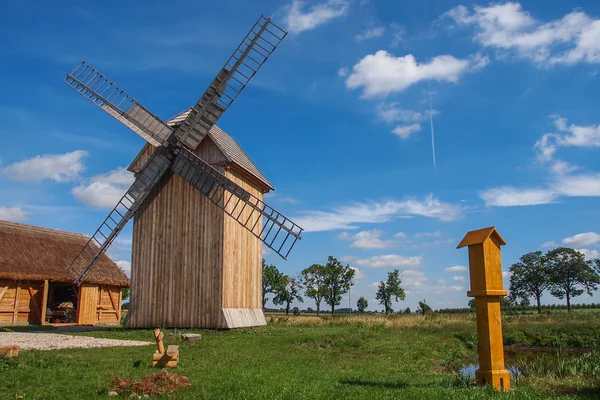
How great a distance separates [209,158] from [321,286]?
49.8m

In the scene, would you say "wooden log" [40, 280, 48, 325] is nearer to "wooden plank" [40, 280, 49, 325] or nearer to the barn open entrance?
"wooden plank" [40, 280, 49, 325]

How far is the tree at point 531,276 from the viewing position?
7569cm

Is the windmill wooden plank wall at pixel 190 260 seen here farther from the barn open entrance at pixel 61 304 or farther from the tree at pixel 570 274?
the tree at pixel 570 274

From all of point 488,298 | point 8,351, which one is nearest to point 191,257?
point 8,351

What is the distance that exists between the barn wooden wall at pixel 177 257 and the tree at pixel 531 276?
6741 cm

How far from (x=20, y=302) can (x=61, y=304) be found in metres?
2.73

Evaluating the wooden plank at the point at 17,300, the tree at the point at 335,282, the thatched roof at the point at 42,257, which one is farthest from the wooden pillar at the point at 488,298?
the tree at the point at 335,282

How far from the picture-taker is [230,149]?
22984mm

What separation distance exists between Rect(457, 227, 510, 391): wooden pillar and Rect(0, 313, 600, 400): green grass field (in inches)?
14.5

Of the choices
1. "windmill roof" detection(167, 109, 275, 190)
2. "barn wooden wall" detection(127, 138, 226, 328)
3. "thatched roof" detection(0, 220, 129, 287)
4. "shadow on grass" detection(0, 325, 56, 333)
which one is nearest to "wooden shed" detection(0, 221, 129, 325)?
"thatched roof" detection(0, 220, 129, 287)

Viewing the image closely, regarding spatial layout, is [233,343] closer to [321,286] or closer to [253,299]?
[253,299]

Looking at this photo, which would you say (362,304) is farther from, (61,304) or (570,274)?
(61,304)

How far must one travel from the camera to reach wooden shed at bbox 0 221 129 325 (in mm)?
26812

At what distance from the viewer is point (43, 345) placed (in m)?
15.1
